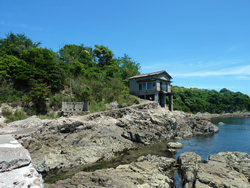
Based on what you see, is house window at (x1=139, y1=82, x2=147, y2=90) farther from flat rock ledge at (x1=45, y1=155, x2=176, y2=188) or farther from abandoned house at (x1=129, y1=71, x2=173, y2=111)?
flat rock ledge at (x1=45, y1=155, x2=176, y2=188)

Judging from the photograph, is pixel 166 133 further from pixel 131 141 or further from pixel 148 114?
pixel 131 141

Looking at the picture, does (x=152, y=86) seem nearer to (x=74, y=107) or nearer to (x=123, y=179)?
(x=74, y=107)

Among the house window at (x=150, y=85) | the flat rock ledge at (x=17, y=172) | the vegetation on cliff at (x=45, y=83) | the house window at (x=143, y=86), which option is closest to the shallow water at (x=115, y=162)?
the flat rock ledge at (x=17, y=172)

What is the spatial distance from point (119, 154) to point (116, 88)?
18.8m

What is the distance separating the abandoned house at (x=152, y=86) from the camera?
32312 millimetres

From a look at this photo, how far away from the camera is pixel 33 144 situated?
Answer: 1361cm

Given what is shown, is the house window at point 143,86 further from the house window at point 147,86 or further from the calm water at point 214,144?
the calm water at point 214,144

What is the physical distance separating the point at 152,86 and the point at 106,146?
19.7 m

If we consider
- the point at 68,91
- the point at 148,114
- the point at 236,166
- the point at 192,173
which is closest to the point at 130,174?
the point at 192,173

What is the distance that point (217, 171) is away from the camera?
10180 millimetres

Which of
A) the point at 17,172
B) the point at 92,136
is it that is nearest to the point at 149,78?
the point at 92,136

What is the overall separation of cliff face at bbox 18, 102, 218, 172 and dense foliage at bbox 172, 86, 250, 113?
172 ft

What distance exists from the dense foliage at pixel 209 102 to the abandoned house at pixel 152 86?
39.6m

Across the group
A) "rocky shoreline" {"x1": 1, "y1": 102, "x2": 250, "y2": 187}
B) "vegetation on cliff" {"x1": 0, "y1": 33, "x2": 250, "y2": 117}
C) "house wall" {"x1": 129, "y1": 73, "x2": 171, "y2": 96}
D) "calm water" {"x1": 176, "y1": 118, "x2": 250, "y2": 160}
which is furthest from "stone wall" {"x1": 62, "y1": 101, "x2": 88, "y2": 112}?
Answer: "calm water" {"x1": 176, "y1": 118, "x2": 250, "y2": 160}
